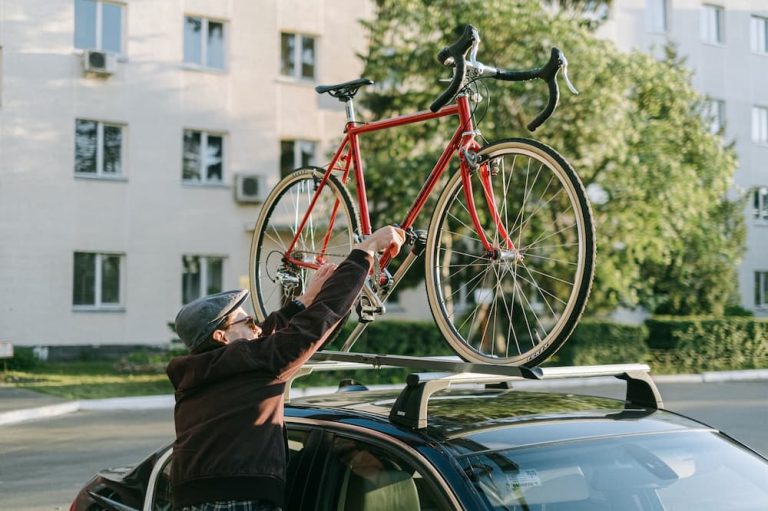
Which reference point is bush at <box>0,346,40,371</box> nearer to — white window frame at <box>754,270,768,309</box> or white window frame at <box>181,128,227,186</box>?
white window frame at <box>181,128,227,186</box>

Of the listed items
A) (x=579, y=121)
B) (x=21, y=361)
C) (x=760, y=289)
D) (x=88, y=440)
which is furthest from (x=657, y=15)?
(x=88, y=440)

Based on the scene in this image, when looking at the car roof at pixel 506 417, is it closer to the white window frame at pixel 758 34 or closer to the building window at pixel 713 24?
the building window at pixel 713 24

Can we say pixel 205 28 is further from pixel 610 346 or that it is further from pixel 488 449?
pixel 488 449

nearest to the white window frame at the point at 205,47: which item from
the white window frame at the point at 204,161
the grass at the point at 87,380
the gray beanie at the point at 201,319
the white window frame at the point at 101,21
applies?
the white window frame at the point at 101,21

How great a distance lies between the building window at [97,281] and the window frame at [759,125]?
81.0 ft

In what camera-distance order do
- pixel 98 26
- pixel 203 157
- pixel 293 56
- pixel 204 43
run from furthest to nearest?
pixel 293 56 → pixel 204 43 → pixel 203 157 → pixel 98 26

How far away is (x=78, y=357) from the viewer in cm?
2289

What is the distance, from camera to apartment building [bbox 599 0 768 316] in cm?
3428

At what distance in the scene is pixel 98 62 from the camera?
906 inches

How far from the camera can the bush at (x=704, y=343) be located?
2305cm

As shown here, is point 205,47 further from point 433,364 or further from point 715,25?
point 433,364

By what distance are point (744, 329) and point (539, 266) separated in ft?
35.6

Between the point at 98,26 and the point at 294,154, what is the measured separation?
6.17 m

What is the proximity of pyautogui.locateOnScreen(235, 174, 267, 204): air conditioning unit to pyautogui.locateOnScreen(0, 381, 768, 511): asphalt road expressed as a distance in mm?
10655
